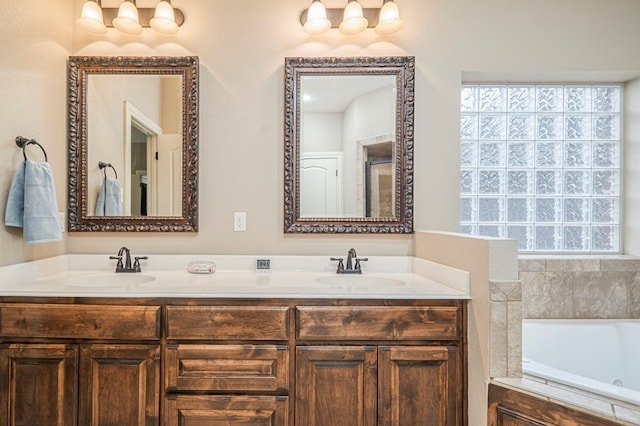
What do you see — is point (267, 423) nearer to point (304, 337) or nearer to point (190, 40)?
point (304, 337)

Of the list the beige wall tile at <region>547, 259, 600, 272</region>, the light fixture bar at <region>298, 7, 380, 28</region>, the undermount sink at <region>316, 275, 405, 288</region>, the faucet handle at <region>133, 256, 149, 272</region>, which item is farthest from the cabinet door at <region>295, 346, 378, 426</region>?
the light fixture bar at <region>298, 7, 380, 28</region>

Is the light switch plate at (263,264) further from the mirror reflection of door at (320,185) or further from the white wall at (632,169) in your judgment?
the white wall at (632,169)

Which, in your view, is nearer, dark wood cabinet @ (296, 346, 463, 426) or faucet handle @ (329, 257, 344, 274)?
dark wood cabinet @ (296, 346, 463, 426)

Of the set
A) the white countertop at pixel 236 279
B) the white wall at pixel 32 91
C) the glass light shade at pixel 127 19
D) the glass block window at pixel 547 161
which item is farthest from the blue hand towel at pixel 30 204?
the glass block window at pixel 547 161

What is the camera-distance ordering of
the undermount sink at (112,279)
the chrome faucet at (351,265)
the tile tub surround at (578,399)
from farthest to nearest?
1. the chrome faucet at (351,265)
2. the undermount sink at (112,279)
3. the tile tub surround at (578,399)

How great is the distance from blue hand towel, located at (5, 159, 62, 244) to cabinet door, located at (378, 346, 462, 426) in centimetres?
170

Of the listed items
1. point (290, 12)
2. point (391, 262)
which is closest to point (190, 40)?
point (290, 12)

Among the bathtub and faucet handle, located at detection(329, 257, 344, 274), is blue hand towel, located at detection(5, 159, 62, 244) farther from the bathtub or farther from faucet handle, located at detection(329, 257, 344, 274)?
the bathtub

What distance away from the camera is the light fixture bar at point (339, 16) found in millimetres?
1956

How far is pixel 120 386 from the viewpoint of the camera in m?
1.40

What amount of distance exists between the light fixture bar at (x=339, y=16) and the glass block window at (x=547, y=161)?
2.37 ft

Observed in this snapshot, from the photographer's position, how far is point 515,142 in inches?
84.2

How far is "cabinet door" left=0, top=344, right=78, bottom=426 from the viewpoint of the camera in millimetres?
1407

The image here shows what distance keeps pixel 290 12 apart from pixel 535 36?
1.47 metres
